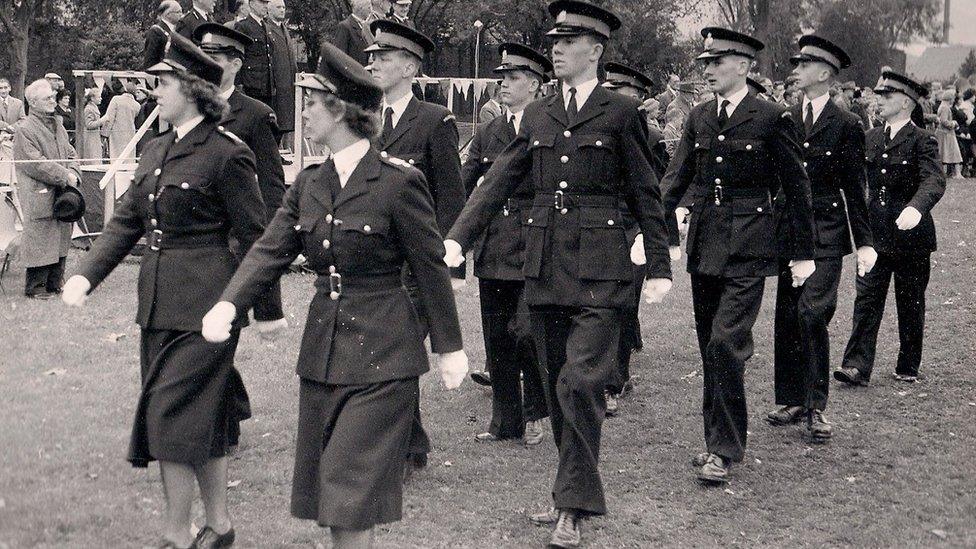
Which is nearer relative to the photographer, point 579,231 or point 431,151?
point 579,231

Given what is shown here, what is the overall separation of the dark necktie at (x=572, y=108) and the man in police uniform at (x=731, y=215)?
1.37 meters

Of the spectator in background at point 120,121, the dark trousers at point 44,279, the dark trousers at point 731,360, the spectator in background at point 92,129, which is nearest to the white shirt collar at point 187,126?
the dark trousers at point 731,360

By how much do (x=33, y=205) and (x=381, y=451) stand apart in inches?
350

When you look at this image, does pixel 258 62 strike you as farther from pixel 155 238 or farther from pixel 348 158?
pixel 348 158

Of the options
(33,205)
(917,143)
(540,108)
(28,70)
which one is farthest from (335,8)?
(540,108)

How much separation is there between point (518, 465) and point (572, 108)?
2.24 m

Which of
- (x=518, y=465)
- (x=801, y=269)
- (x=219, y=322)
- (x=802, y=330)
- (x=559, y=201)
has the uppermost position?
(x=559, y=201)

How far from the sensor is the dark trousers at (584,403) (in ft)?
19.9

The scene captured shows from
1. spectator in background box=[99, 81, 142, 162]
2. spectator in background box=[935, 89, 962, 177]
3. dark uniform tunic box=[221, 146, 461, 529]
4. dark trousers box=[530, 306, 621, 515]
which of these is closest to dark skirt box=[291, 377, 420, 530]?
dark uniform tunic box=[221, 146, 461, 529]

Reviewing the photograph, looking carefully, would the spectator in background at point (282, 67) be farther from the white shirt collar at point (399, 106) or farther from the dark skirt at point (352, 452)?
the dark skirt at point (352, 452)

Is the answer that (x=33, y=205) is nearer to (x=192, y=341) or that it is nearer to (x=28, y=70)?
(x=192, y=341)

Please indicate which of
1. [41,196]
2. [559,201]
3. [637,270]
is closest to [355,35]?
[637,270]

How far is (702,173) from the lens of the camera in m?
7.55

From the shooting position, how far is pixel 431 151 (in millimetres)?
7113
